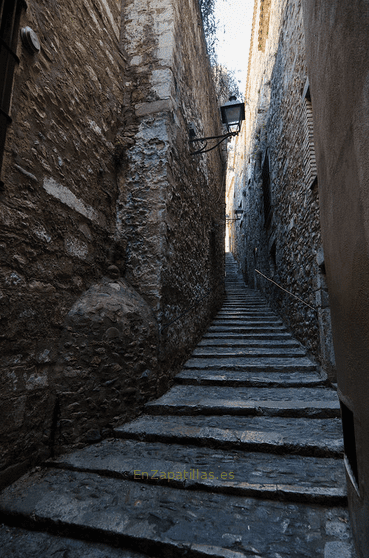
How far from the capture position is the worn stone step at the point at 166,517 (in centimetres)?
157

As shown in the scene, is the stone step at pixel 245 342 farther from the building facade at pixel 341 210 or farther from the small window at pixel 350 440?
the small window at pixel 350 440

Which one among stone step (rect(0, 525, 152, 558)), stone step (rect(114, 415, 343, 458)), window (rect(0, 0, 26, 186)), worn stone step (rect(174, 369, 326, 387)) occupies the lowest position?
stone step (rect(0, 525, 152, 558))

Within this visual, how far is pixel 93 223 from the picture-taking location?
3.09 metres

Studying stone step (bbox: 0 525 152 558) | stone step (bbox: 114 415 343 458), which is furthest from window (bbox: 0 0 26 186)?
stone step (bbox: 114 415 343 458)

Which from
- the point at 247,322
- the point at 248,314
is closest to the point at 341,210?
the point at 247,322

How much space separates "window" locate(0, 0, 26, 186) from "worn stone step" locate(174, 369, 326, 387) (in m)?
3.02

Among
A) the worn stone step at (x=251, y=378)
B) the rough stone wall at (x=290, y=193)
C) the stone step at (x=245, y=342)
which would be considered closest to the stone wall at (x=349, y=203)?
the worn stone step at (x=251, y=378)

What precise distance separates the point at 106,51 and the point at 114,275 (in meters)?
2.60

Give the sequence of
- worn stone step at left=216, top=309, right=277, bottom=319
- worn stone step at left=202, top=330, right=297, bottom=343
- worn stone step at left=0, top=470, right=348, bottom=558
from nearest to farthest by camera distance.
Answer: worn stone step at left=0, top=470, right=348, bottom=558 < worn stone step at left=202, top=330, right=297, bottom=343 < worn stone step at left=216, top=309, right=277, bottom=319

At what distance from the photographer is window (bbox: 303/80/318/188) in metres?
4.11

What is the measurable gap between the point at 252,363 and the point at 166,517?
106 inches

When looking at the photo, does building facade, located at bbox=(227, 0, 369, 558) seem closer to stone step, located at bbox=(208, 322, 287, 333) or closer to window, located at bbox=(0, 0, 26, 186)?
stone step, located at bbox=(208, 322, 287, 333)

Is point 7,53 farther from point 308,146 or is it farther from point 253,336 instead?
point 253,336

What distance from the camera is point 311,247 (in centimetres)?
434
